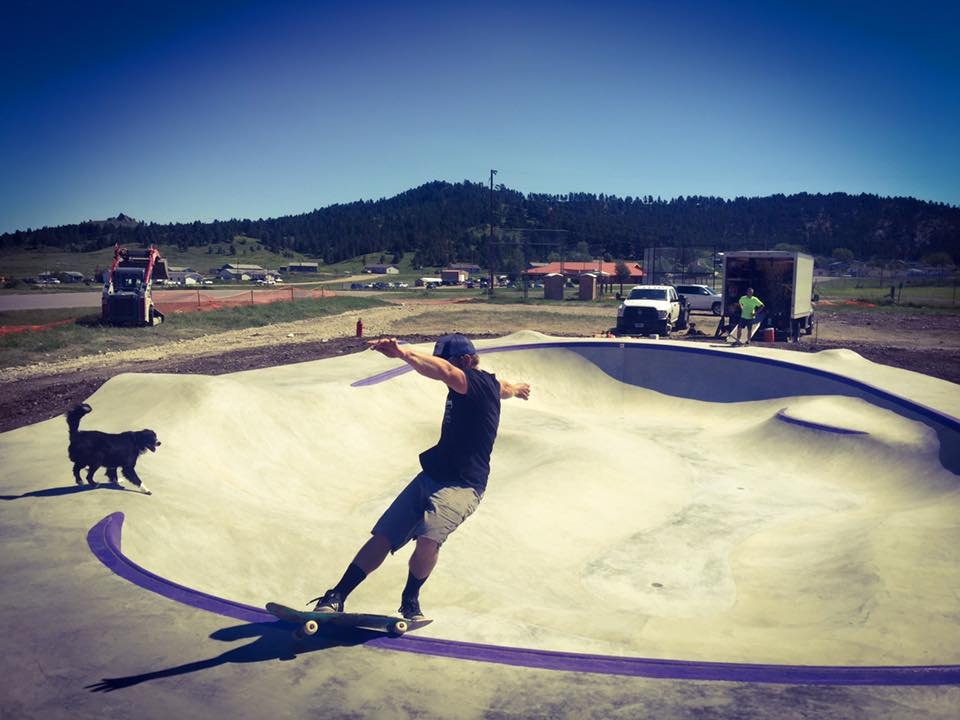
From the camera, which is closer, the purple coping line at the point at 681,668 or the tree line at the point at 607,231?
the purple coping line at the point at 681,668

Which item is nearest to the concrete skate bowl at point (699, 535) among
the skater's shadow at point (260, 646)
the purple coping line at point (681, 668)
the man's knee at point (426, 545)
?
the purple coping line at point (681, 668)

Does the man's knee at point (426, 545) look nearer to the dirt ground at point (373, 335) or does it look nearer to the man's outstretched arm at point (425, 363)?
the man's outstretched arm at point (425, 363)

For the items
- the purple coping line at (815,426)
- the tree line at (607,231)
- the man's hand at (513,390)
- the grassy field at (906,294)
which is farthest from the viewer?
the tree line at (607,231)

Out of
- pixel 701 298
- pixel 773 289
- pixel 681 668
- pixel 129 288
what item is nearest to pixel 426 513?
pixel 681 668

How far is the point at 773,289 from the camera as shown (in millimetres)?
26641

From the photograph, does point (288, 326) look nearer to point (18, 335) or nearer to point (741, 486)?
point (18, 335)

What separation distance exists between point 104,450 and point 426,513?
4.50 meters

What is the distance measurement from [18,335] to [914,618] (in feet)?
88.2

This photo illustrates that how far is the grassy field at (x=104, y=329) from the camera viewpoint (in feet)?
73.0

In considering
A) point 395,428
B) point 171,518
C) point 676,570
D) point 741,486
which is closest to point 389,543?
point 171,518

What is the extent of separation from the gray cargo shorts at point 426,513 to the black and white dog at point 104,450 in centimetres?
400

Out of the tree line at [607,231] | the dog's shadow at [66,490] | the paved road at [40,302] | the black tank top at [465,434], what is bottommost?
the paved road at [40,302]

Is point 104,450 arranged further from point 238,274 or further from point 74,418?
point 238,274

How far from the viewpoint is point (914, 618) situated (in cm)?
562
